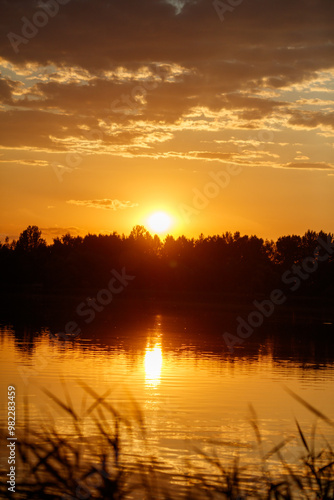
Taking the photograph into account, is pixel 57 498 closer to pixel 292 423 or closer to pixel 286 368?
pixel 292 423

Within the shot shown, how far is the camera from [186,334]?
146 ft

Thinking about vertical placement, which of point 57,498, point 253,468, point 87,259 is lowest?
point 253,468

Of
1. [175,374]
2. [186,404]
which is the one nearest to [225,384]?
[175,374]

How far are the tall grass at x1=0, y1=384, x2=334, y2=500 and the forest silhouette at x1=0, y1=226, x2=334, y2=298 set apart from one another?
321 feet

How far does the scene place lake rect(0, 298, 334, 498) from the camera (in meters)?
14.4

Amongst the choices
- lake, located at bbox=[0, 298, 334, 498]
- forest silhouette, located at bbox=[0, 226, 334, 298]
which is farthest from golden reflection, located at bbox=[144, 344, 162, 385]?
forest silhouette, located at bbox=[0, 226, 334, 298]

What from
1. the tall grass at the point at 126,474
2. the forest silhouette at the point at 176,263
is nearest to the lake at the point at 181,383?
the tall grass at the point at 126,474

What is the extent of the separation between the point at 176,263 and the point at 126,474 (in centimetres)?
11616

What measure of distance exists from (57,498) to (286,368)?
23.4 m

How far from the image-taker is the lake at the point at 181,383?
1443 cm

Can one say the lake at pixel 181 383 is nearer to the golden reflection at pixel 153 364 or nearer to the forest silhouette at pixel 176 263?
the golden reflection at pixel 153 364

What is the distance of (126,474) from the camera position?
7.93m

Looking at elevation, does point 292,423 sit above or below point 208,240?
below

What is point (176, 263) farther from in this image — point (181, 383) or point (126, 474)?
point (126, 474)
